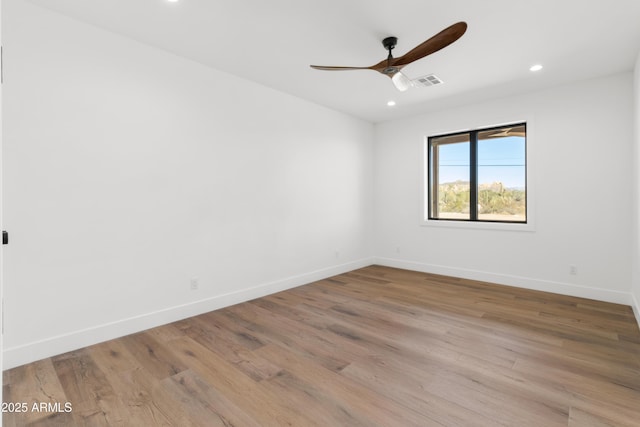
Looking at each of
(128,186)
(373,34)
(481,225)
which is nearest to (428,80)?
(373,34)

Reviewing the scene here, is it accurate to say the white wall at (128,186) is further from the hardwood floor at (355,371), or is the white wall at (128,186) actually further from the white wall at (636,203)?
the white wall at (636,203)

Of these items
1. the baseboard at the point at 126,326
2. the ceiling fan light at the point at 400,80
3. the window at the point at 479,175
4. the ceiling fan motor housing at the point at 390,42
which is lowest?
the baseboard at the point at 126,326

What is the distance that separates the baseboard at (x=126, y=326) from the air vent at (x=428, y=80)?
284 centimetres

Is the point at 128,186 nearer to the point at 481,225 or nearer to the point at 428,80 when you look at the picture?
the point at 428,80

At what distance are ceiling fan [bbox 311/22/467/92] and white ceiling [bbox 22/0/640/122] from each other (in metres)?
0.25

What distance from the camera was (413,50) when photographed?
258 centimetres

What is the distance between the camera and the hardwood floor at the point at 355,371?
6.32ft

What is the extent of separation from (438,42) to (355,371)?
2404 mm

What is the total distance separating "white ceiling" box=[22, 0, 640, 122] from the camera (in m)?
2.54

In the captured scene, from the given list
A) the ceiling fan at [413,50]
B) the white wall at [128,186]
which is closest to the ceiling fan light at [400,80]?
the ceiling fan at [413,50]

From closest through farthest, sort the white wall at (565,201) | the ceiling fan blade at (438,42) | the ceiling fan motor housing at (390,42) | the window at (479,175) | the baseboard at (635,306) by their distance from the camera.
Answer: the ceiling fan blade at (438,42), the ceiling fan motor housing at (390,42), the baseboard at (635,306), the white wall at (565,201), the window at (479,175)

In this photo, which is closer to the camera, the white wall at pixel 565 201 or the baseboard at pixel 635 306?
the baseboard at pixel 635 306

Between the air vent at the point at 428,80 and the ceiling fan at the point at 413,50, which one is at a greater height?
the air vent at the point at 428,80

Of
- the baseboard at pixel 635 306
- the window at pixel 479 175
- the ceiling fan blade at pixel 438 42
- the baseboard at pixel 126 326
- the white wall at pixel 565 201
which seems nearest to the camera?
the ceiling fan blade at pixel 438 42
